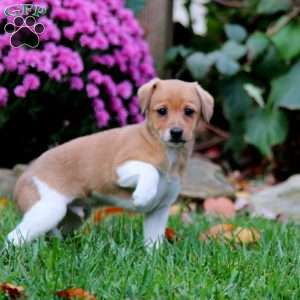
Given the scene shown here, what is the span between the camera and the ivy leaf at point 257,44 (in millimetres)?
7270

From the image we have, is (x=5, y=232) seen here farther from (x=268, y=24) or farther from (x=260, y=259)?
(x=268, y=24)

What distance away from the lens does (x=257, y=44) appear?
23.9 feet

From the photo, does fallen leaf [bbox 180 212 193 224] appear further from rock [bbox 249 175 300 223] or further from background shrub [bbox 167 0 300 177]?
background shrub [bbox 167 0 300 177]

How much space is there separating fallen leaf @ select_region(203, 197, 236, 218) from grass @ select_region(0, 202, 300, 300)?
138 cm

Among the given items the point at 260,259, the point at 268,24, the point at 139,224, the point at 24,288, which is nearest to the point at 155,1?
the point at 268,24

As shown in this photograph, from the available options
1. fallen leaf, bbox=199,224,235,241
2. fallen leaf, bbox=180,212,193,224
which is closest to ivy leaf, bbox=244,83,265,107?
fallen leaf, bbox=180,212,193,224

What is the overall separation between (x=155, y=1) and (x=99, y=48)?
174 centimetres

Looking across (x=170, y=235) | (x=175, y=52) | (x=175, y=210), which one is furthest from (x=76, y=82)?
(x=170, y=235)

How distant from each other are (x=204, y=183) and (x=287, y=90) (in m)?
1.24

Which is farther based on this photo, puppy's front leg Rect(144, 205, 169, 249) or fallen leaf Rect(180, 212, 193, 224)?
fallen leaf Rect(180, 212, 193, 224)

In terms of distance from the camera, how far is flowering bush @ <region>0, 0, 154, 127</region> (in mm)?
5801

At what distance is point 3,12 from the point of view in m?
5.59

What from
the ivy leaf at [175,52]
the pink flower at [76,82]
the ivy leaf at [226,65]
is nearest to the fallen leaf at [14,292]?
the pink flower at [76,82]

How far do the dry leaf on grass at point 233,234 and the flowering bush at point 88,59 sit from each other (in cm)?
186
